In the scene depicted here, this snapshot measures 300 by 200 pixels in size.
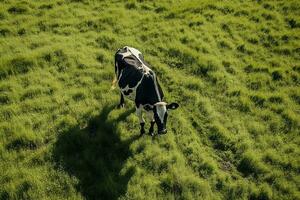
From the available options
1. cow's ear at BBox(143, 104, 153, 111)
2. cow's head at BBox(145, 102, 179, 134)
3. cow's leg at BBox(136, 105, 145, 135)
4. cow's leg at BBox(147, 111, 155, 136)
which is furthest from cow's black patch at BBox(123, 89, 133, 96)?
cow's head at BBox(145, 102, 179, 134)

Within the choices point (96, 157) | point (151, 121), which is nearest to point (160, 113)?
point (151, 121)

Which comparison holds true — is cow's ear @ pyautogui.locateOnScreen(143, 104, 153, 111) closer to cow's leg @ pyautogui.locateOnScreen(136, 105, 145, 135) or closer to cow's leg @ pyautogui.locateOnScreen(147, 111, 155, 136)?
cow's leg @ pyautogui.locateOnScreen(147, 111, 155, 136)

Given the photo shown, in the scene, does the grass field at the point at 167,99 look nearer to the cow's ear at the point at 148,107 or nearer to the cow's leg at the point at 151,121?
the cow's leg at the point at 151,121

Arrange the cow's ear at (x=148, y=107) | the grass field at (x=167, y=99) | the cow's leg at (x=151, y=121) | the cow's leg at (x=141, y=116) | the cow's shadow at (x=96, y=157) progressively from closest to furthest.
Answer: the cow's shadow at (x=96, y=157), the grass field at (x=167, y=99), the cow's ear at (x=148, y=107), the cow's leg at (x=151, y=121), the cow's leg at (x=141, y=116)

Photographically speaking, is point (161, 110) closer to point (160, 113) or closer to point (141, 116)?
point (160, 113)

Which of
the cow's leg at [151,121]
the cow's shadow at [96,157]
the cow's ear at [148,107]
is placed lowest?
the cow's shadow at [96,157]

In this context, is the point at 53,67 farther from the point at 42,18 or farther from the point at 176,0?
the point at 176,0

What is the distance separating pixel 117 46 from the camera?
13031 millimetres

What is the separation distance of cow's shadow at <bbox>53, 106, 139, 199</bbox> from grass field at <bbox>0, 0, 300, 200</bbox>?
1.1 inches

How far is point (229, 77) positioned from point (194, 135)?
3328mm

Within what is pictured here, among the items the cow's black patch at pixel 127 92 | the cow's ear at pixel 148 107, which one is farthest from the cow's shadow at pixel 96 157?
the cow's ear at pixel 148 107

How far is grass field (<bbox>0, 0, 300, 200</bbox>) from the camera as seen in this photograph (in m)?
8.48

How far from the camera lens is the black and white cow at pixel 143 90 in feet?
27.7

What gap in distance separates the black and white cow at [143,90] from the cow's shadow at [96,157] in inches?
37.8
